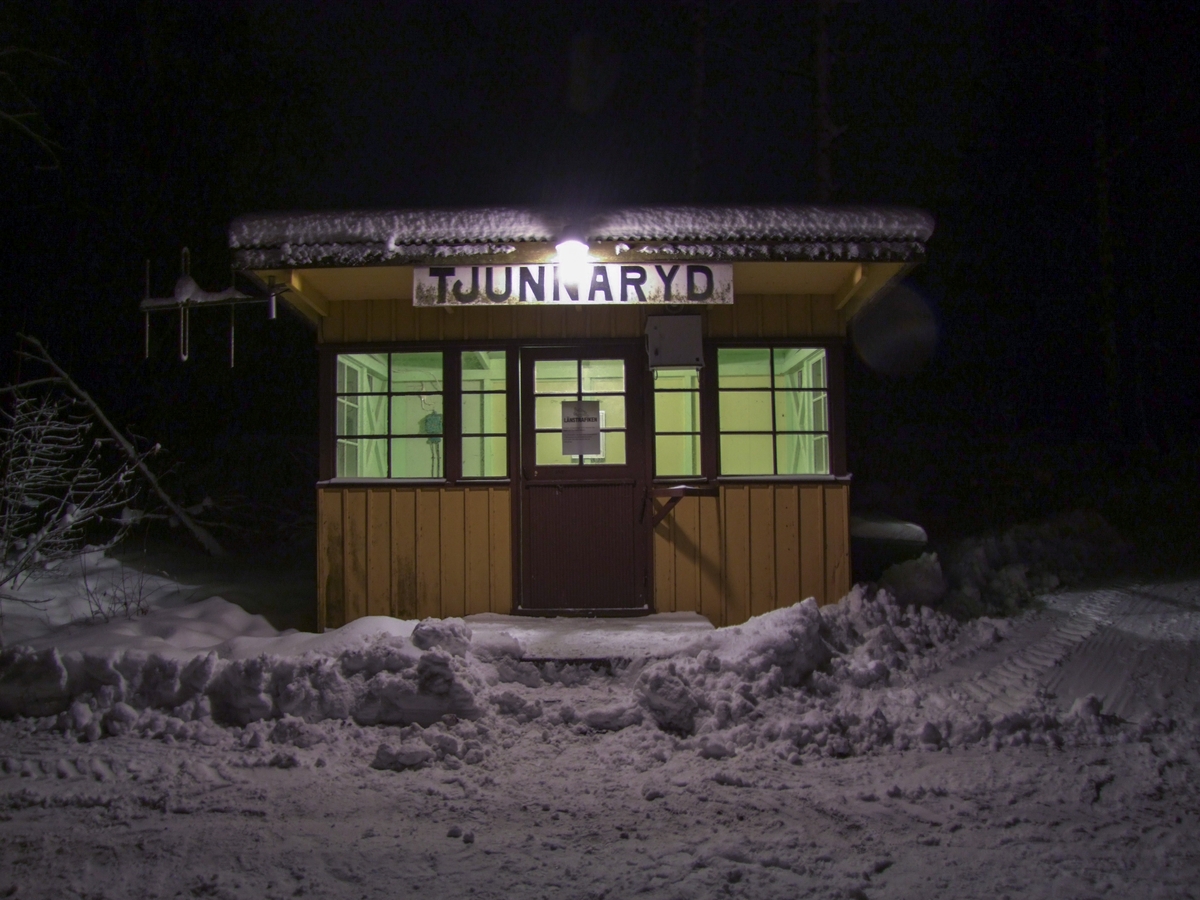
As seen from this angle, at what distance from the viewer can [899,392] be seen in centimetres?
2350

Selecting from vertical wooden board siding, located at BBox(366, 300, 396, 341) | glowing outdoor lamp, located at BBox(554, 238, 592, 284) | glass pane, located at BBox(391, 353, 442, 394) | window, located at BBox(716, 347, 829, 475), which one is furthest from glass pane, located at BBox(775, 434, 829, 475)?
vertical wooden board siding, located at BBox(366, 300, 396, 341)

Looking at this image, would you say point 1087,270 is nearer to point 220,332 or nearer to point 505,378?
point 505,378

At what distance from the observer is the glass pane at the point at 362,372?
24.3 feet

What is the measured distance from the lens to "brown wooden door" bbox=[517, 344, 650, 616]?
23.5ft

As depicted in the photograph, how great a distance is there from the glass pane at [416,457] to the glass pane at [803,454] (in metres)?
3.07

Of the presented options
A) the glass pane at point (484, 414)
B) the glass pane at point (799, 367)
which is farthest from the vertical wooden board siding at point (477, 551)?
the glass pane at point (799, 367)

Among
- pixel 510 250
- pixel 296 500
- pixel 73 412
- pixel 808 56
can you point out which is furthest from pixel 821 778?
pixel 73 412

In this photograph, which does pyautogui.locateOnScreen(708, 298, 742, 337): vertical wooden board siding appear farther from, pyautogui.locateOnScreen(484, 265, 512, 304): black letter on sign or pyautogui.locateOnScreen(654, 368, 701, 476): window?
pyautogui.locateOnScreen(484, 265, 512, 304): black letter on sign

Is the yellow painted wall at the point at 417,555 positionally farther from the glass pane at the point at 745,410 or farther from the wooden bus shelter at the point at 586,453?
the glass pane at the point at 745,410

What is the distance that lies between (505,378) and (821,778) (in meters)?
4.31

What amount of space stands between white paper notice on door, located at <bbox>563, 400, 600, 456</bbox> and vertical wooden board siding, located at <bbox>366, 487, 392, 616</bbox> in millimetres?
1672

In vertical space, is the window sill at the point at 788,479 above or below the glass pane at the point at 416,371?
below

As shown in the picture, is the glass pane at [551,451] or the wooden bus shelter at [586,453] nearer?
the wooden bus shelter at [586,453]

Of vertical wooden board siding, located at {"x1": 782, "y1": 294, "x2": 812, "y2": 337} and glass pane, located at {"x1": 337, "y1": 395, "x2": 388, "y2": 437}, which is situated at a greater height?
vertical wooden board siding, located at {"x1": 782, "y1": 294, "x2": 812, "y2": 337}
